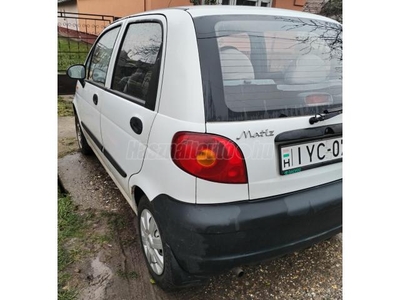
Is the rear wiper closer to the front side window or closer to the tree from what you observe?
the front side window

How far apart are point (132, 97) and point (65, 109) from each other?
481 centimetres

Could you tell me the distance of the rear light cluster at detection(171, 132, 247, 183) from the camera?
57.1 inches

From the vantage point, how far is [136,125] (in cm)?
190

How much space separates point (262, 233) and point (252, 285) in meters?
0.73

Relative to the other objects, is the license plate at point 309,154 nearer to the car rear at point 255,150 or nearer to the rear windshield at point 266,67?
the car rear at point 255,150

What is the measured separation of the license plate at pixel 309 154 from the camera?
1.57 metres

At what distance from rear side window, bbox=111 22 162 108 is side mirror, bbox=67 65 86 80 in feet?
3.17

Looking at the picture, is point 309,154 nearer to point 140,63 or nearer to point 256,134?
point 256,134

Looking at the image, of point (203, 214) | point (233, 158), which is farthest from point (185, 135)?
point (203, 214)

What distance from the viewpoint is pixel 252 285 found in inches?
81.5

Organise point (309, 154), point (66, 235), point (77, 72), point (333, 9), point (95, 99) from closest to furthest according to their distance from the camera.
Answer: point (309, 154)
point (66, 235)
point (95, 99)
point (77, 72)
point (333, 9)

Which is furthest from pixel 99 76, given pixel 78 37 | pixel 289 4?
pixel 289 4

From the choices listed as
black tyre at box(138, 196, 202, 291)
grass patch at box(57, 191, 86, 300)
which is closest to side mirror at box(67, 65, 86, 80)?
grass patch at box(57, 191, 86, 300)

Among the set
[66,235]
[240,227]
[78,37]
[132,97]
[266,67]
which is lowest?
[66,235]
